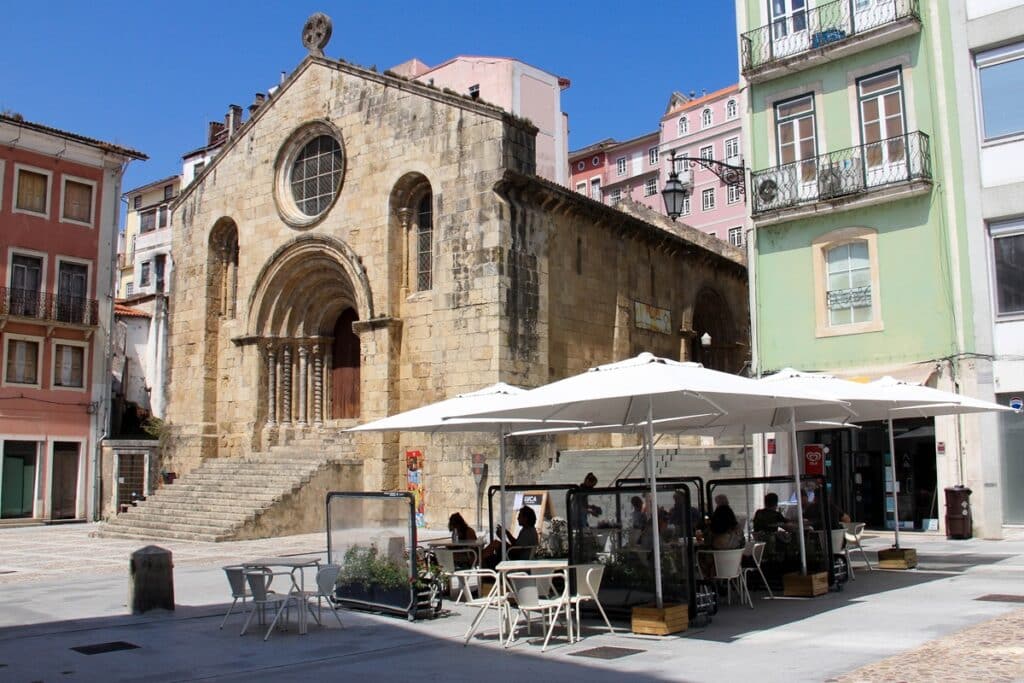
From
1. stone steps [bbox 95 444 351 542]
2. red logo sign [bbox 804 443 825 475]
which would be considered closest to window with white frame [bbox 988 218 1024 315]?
red logo sign [bbox 804 443 825 475]

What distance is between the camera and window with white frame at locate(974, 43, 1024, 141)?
18094 mm

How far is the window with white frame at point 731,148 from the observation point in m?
59.5

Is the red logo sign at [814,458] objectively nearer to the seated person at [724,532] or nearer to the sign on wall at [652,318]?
the sign on wall at [652,318]

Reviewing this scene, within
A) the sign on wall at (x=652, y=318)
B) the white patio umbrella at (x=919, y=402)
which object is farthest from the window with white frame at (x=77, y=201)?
the white patio umbrella at (x=919, y=402)

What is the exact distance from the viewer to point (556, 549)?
12125 mm

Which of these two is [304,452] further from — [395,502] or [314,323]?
[395,502]

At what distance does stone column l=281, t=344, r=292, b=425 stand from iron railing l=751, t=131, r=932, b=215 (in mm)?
13610

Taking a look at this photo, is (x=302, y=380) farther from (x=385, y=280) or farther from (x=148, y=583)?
(x=148, y=583)

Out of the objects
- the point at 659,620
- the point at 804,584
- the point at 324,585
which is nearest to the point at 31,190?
the point at 324,585

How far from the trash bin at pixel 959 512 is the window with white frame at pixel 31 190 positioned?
87.0 ft

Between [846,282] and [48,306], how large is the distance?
23.0 metres

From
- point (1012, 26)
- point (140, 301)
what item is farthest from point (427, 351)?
point (140, 301)

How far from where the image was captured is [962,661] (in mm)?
7570

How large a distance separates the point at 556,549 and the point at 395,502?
7.34 feet
